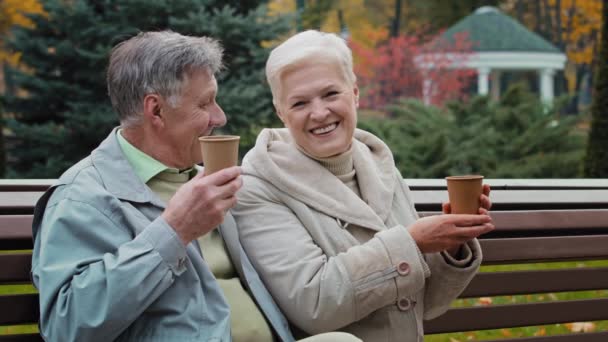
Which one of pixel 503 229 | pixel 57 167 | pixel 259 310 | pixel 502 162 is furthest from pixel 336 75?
pixel 57 167

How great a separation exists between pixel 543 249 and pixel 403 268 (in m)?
0.99

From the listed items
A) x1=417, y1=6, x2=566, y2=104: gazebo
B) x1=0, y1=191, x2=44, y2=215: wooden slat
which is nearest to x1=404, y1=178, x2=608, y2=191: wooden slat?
x1=0, y1=191, x2=44, y2=215: wooden slat

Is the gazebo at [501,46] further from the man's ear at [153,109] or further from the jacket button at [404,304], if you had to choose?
the man's ear at [153,109]

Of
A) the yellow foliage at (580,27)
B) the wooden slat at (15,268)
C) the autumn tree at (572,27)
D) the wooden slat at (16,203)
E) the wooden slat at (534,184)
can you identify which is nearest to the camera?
the wooden slat at (15,268)

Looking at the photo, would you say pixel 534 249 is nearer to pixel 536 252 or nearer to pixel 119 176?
pixel 536 252

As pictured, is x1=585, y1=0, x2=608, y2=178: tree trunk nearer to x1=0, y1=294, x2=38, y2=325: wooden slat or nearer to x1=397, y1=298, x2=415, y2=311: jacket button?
x1=397, y1=298, x2=415, y2=311: jacket button

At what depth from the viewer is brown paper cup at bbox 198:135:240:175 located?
2.07 meters

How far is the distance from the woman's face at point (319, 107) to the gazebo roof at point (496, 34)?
23914mm

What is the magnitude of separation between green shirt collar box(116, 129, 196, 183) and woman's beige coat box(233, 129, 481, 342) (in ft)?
0.97

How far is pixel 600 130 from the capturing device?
34.0 ft

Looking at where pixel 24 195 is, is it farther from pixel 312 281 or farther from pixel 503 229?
pixel 503 229

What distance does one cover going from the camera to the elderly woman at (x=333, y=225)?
97.2 inches

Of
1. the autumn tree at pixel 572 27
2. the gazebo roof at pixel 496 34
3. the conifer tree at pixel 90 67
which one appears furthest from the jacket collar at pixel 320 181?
the autumn tree at pixel 572 27

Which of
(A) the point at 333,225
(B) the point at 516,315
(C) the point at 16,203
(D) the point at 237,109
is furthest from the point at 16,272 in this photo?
(D) the point at 237,109
